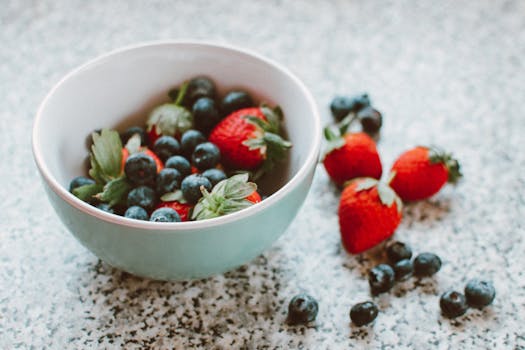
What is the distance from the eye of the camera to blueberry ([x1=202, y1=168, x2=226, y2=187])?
79 cm

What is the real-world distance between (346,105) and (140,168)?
426 mm

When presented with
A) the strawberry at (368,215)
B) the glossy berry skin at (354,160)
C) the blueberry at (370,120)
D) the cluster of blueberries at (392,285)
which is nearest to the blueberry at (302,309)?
the cluster of blueberries at (392,285)

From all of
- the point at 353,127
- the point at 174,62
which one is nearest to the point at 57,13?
the point at 174,62

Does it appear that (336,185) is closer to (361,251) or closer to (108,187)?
(361,251)

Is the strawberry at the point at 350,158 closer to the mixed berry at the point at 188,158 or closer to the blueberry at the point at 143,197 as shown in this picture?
the mixed berry at the point at 188,158

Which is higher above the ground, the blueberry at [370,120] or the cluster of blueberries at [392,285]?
the blueberry at [370,120]

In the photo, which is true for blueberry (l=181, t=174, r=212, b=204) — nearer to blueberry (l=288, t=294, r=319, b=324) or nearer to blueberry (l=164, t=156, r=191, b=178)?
blueberry (l=164, t=156, r=191, b=178)

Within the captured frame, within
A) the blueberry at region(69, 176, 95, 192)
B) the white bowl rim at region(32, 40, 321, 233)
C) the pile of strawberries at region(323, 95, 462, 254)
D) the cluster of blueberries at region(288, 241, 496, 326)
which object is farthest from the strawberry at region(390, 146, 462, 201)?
the blueberry at region(69, 176, 95, 192)

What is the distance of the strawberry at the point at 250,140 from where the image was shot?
2.79 ft

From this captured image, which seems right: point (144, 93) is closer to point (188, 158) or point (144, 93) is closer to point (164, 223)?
point (188, 158)

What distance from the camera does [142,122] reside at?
95 centimetres

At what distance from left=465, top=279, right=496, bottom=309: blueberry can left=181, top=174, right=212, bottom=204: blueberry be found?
0.36 m

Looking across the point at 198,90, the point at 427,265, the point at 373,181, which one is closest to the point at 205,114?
the point at 198,90

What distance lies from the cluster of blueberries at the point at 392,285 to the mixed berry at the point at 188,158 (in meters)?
0.15
